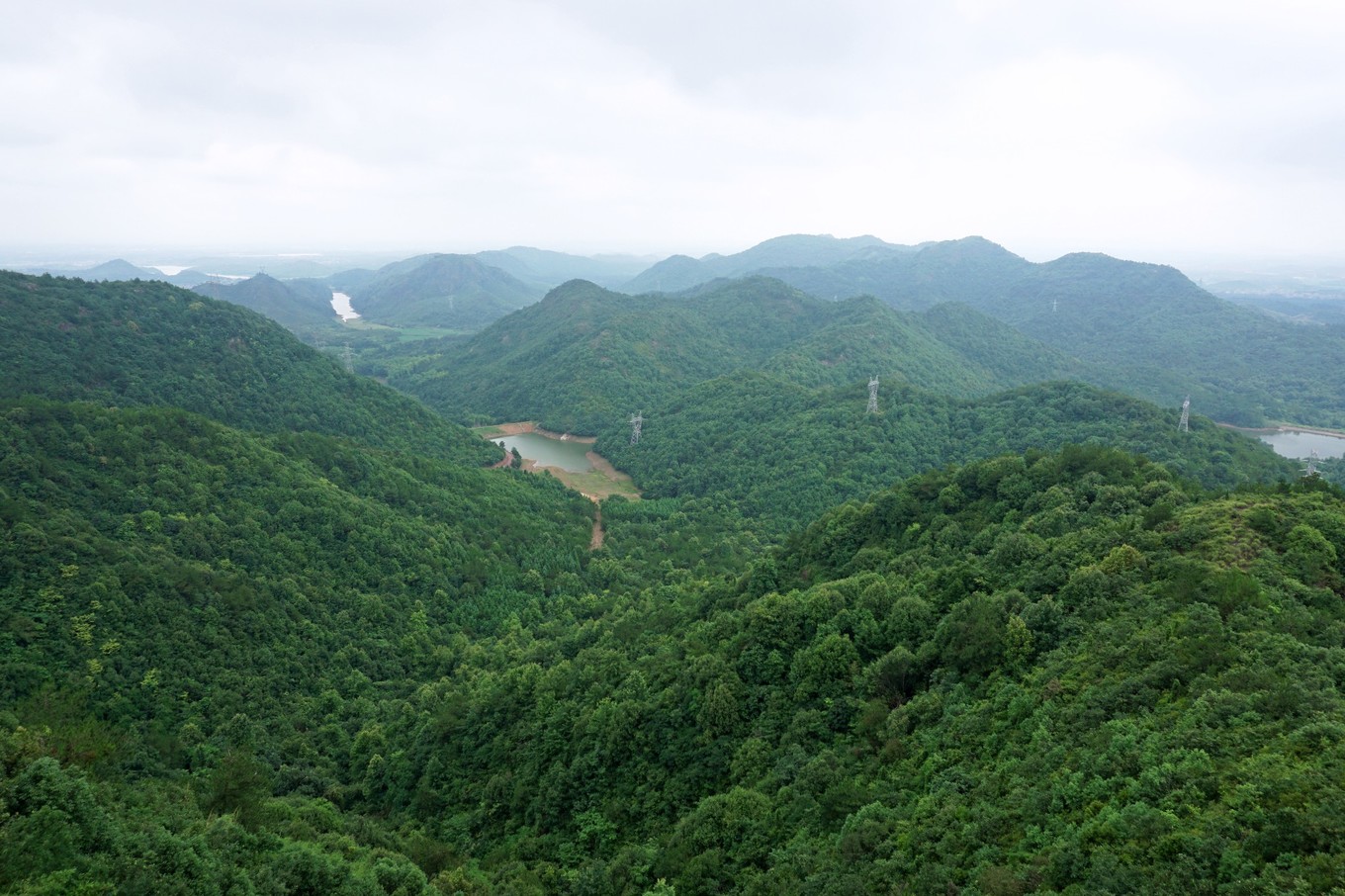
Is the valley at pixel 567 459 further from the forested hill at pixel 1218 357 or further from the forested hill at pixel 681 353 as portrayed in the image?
the forested hill at pixel 1218 357

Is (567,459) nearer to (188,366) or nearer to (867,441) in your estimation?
(867,441)

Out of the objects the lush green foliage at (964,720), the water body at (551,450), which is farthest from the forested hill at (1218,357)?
the lush green foliage at (964,720)

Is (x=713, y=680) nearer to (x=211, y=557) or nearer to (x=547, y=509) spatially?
(x=211, y=557)

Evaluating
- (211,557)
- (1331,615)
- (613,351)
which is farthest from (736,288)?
(1331,615)

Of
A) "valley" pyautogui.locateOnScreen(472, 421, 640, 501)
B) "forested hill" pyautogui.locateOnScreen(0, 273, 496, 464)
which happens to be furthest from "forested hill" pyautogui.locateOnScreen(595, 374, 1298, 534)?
"forested hill" pyautogui.locateOnScreen(0, 273, 496, 464)

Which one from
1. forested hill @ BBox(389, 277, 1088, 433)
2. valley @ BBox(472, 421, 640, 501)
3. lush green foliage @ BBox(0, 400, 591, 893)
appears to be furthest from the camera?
forested hill @ BBox(389, 277, 1088, 433)

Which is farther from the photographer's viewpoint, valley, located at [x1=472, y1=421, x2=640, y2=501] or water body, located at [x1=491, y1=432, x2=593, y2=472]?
water body, located at [x1=491, y1=432, x2=593, y2=472]

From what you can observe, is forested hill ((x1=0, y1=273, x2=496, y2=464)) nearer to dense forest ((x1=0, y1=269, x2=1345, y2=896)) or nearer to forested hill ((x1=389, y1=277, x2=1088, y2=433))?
dense forest ((x1=0, y1=269, x2=1345, y2=896))
